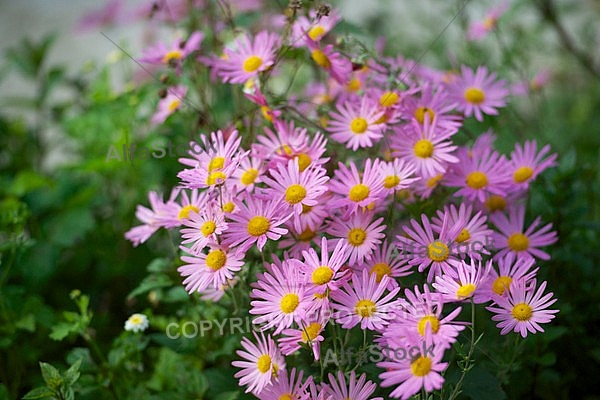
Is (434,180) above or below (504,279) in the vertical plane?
above

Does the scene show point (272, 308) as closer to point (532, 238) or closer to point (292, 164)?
point (292, 164)

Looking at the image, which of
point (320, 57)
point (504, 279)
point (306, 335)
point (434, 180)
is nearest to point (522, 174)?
point (434, 180)

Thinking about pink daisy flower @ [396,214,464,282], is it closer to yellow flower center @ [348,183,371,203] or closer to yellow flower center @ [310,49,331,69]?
yellow flower center @ [348,183,371,203]

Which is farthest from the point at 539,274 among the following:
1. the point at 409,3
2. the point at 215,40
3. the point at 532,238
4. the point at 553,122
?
the point at 409,3

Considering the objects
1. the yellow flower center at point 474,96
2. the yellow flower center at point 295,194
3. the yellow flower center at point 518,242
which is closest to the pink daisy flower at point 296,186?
the yellow flower center at point 295,194

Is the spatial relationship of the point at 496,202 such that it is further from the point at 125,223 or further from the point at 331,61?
the point at 125,223
